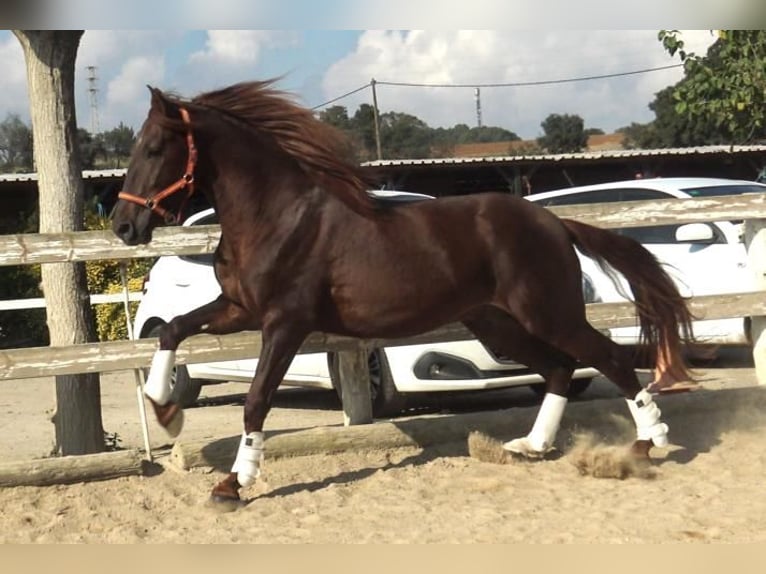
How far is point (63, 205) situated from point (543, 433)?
10.8 feet

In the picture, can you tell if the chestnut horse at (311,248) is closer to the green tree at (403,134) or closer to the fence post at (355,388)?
the fence post at (355,388)

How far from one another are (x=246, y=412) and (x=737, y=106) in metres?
6.67

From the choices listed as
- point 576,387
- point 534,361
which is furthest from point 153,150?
point 576,387

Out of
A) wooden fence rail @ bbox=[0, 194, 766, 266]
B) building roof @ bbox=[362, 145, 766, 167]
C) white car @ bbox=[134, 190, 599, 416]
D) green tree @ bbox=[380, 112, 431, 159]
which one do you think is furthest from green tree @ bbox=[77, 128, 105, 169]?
wooden fence rail @ bbox=[0, 194, 766, 266]

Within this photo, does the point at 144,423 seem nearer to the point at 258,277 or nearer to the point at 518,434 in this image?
the point at 258,277

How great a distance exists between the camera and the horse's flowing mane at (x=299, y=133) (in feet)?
18.5

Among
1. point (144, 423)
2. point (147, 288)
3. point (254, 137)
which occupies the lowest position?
point (144, 423)

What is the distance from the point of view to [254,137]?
561 cm

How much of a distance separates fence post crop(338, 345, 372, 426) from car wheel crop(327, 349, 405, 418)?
0.93 metres

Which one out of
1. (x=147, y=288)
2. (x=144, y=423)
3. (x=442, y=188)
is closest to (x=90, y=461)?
(x=144, y=423)

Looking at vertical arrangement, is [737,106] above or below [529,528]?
above

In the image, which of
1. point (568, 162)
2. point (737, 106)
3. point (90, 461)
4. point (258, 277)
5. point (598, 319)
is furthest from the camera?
point (568, 162)

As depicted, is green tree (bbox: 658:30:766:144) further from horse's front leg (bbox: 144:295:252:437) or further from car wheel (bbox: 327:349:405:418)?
horse's front leg (bbox: 144:295:252:437)

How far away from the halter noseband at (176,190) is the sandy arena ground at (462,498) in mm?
1567
